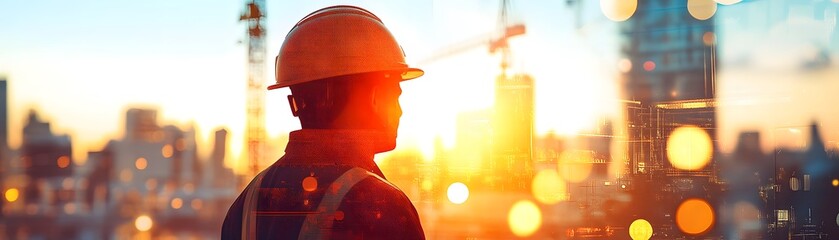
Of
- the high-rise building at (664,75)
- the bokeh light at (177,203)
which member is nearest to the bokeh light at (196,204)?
the bokeh light at (177,203)

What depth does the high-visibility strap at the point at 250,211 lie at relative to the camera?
207cm

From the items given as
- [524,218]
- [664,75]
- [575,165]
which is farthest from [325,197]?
[664,75]

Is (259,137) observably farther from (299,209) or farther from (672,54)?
(299,209)

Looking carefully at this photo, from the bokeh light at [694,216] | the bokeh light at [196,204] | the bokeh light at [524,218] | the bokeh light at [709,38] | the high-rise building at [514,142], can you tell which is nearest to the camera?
the bokeh light at [196,204]

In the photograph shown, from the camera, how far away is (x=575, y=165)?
2780 centimetres

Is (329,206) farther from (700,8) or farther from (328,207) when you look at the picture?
(700,8)

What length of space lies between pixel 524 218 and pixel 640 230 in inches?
278

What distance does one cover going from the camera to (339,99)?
2127 mm

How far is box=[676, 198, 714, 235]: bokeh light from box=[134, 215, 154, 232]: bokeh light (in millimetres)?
17517

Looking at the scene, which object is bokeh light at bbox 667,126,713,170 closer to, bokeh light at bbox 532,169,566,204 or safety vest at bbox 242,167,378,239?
bokeh light at bbox 532,169,566,204

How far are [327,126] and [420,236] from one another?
16.3 inches

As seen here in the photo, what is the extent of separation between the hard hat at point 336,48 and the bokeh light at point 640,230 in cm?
2897

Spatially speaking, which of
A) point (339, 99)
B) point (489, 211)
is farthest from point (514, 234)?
point (339, 99)

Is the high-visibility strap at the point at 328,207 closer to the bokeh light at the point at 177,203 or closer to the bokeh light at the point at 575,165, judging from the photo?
the bokeh light at the point at 177,203
